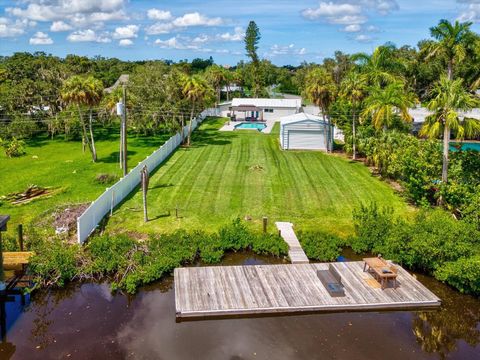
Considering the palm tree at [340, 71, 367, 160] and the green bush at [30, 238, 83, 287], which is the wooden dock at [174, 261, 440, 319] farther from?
the palm tree at [340, 71, 367, 160]

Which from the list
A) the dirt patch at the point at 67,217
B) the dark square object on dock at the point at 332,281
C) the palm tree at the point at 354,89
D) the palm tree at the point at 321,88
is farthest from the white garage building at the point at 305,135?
the dark square object on dock at the point at 332,281

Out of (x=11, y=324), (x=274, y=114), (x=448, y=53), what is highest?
(x=448, y=53)

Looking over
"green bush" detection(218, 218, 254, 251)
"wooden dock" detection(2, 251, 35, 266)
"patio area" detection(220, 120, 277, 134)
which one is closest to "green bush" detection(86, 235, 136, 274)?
"wooden dock" detection(2, 251, 35, 266)

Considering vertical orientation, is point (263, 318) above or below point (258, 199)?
below

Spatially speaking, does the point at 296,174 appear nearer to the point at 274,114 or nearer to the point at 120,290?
the point at 120,290

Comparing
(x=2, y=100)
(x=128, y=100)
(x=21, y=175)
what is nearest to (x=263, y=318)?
(x=21, y=175)

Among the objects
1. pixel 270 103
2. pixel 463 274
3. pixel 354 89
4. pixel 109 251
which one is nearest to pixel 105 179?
pixel 109 251
